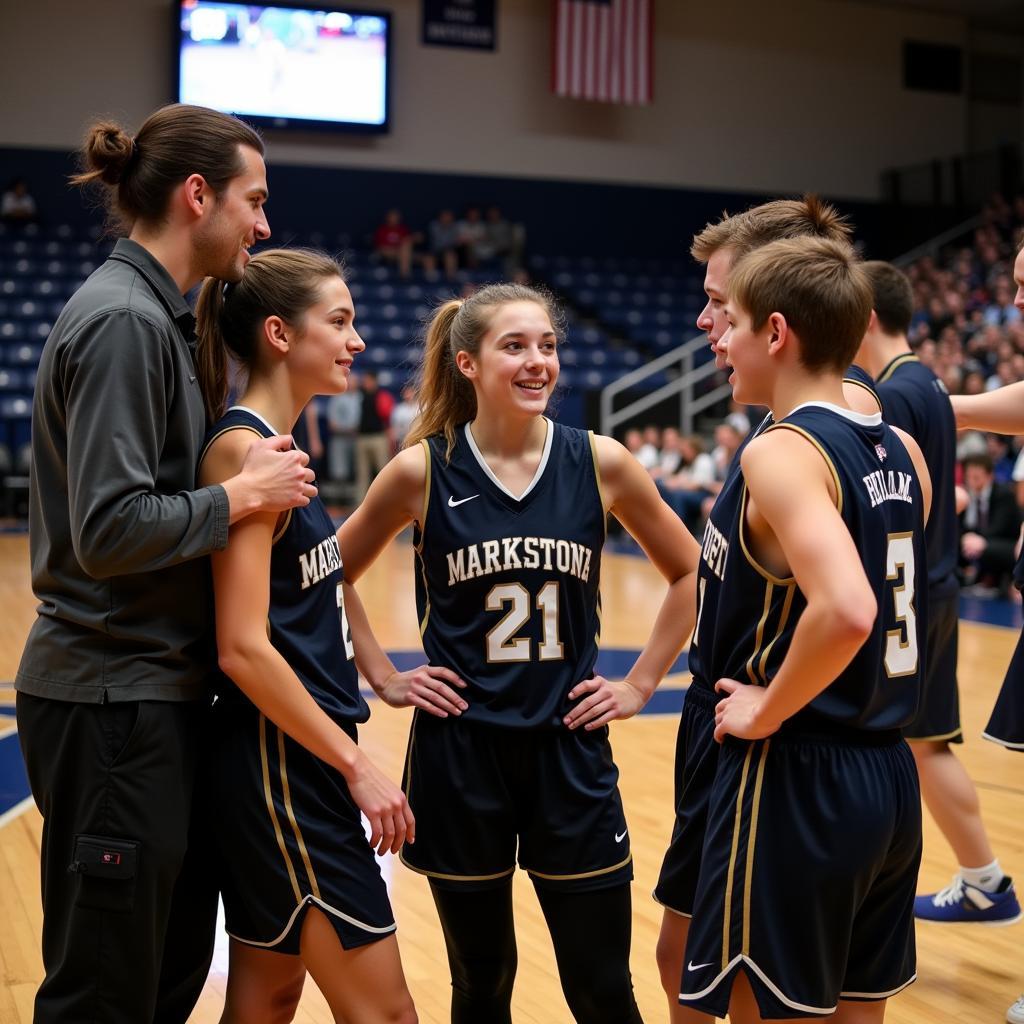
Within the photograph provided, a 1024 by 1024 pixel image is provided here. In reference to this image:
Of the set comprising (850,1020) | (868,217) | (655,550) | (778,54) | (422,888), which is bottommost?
(422,888)

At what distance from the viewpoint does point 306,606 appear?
2.34m

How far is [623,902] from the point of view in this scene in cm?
255

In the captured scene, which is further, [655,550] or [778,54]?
[778,54]

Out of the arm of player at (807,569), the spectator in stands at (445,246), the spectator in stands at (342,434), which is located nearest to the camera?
the arm of player at (807,569)

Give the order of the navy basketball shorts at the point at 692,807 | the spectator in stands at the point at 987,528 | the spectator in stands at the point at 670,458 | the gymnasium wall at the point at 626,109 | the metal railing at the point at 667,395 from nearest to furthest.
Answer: the navy basketball shorts at the point at 692,807 < the spectator in stands at the point at 987,528 < the spectator in stands at the point at 670,458 < the metal railing at the point at 667,395 < the gymnasium wall at the point at 626,109

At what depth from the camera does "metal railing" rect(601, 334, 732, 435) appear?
17266 millimetres

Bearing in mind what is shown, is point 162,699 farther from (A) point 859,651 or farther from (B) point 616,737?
(B) point 616,737

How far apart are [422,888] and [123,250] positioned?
2606 millimetres

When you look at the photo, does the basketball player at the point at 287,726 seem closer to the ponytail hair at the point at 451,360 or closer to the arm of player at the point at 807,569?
the ponytail hair at the point at 451,360

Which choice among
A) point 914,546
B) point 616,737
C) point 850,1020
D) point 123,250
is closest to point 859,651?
point 914,546

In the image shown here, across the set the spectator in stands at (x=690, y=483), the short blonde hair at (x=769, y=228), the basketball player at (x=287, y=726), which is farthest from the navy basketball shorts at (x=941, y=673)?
the spectator in stands at (x=690, y=483)

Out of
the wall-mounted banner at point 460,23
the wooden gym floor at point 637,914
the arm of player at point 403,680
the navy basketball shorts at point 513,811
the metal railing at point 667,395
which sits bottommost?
the wooden gym floor at point 637,914

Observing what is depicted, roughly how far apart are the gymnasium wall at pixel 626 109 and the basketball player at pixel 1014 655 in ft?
56.5

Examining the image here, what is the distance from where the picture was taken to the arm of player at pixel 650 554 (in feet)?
8.96
